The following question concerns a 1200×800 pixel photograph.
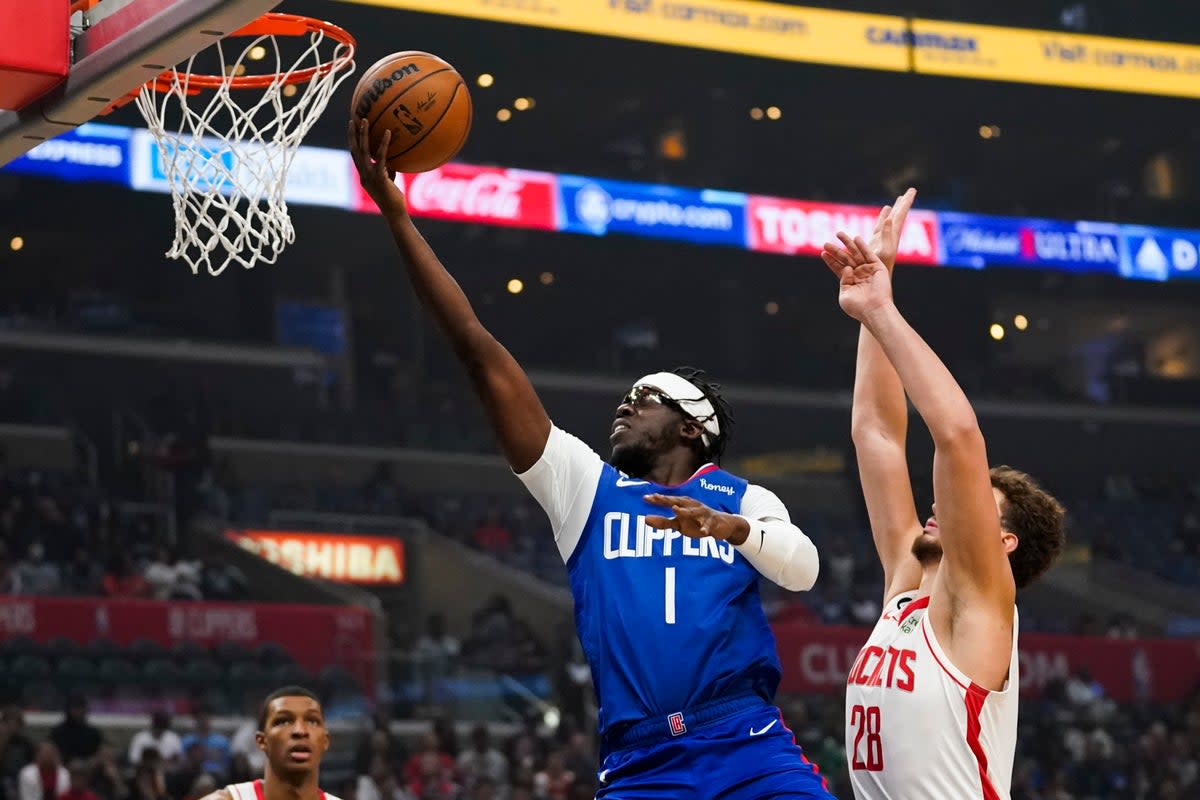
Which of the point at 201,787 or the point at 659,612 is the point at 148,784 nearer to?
the point at 201,787

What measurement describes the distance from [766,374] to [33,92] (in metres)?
22.3

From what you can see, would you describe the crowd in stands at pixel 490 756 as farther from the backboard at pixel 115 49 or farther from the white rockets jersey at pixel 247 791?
the backboard at pixel 115 49

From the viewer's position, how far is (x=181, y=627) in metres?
14.4

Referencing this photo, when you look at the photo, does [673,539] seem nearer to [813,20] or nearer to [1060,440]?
[813,20]

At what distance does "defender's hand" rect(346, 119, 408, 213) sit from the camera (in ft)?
11.6

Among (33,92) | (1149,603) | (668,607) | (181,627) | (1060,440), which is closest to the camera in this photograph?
(668,607)

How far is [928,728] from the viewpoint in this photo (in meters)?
3.43

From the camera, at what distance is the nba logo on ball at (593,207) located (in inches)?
811

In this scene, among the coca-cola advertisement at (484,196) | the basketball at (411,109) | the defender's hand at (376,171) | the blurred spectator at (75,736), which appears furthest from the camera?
the coca-cola advertisement at (484,196)

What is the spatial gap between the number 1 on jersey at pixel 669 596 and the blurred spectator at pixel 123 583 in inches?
488

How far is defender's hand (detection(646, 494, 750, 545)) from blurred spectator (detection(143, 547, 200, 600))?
1242cm

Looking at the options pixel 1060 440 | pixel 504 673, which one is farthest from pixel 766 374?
pixel 504 673

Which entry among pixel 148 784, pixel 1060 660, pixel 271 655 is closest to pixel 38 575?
pixel 271 655

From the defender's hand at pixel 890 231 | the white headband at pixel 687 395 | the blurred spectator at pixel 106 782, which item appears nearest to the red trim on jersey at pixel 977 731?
the white headband at pixel 687 395
